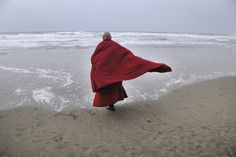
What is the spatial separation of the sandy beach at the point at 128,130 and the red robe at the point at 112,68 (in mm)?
566

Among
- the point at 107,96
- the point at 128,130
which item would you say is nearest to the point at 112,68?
the point at 107,96

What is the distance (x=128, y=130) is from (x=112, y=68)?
1282 millimetres

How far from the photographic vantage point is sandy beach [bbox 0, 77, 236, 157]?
3.45 metres

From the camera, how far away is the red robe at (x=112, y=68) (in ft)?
14.4

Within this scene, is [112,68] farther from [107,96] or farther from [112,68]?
[107,96]

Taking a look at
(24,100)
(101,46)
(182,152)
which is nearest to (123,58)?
(101,46)

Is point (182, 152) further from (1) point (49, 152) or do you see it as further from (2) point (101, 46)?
(2) point (101, 46)

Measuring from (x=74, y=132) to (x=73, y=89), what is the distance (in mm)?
2921

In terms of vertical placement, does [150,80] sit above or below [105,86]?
below

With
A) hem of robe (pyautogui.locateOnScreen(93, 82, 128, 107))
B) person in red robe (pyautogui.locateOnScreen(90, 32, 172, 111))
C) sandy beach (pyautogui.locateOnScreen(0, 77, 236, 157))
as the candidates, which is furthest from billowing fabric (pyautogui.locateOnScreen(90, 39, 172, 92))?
sandy beach (pyautogui.locateOnScreen(0, 77, 236, 157))

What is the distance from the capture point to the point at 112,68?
Answer: 14.8 ft

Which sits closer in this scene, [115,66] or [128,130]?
[128,130]

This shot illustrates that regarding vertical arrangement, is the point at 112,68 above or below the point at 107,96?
above

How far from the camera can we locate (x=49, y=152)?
3.42 m
